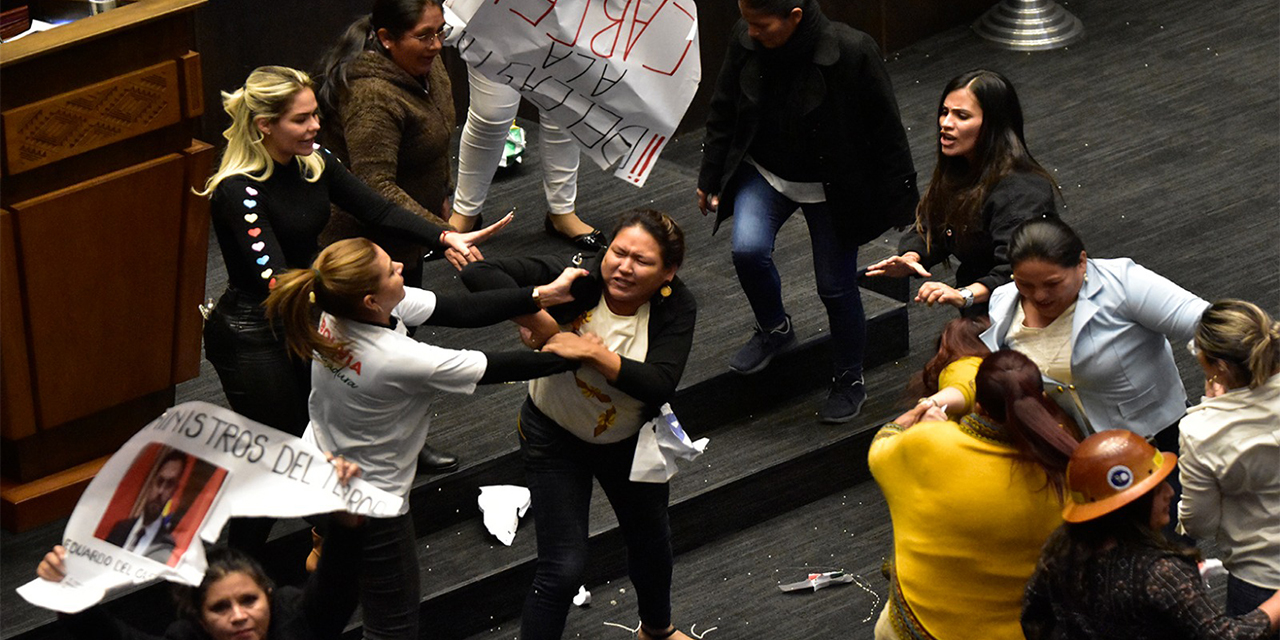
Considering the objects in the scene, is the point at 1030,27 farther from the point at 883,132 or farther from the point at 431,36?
the point at 431,36

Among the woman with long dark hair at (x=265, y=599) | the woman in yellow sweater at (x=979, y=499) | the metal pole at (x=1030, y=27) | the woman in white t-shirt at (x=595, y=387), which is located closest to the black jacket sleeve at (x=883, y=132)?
the woman in white t-shirt at (x=595, y=387)

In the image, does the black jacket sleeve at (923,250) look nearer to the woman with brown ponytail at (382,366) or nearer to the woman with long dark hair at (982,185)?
the woman with long dark hair at (982,185)

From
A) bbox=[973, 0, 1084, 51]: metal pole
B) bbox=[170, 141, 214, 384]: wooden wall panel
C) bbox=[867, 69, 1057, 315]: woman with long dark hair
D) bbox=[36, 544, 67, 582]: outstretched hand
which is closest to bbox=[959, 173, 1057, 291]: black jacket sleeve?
bbox=[867, 69, 1057, 315]: woman with long dark hair

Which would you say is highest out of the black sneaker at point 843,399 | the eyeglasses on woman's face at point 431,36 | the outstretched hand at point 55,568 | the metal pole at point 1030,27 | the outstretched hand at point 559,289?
the eyeglasses on woman's face at point 431,36

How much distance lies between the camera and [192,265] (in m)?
4.88

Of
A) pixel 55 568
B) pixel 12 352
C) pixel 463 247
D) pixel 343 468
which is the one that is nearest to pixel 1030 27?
pixel 463 247

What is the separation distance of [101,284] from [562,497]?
4.87ft

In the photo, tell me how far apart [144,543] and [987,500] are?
1687 mm

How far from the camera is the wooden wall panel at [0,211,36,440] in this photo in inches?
176

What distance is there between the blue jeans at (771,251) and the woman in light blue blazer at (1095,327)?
85 centimetres

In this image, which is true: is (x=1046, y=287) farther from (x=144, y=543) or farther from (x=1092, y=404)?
(x=144, y=543)

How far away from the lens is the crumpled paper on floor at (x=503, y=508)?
4.95 m

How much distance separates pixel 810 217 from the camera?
515cm

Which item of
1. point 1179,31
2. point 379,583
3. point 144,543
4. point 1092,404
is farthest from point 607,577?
point 1179,31
